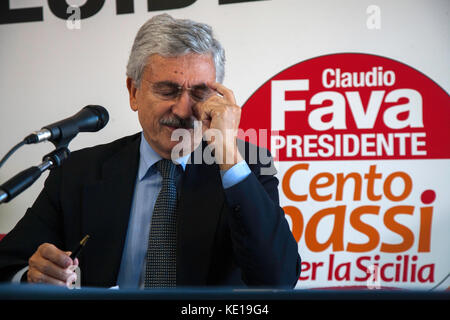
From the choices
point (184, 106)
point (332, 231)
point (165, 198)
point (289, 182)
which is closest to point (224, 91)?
point (184, 106)

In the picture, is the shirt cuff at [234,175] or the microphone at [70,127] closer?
the microphone at [70,127]

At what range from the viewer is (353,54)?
6.43ft

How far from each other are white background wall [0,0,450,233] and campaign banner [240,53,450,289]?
0.08 m

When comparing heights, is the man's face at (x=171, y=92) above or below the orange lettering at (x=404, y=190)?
above

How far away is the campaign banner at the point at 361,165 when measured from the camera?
1.90 meters

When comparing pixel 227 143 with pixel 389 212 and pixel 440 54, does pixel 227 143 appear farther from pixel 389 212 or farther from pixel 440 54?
pixel 440 54

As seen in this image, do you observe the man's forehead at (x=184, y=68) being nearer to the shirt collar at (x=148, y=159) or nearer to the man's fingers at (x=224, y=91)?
the man's fingers at (x=224, y=91)

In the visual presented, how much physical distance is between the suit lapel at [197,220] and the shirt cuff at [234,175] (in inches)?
8.6

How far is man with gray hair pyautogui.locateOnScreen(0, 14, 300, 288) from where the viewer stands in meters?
1.22

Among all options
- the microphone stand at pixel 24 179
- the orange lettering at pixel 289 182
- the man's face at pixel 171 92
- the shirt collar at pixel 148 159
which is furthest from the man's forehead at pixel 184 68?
the orange lettering at pixel 289 182

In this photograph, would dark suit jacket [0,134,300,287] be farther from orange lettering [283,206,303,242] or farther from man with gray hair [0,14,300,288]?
orange lettering [283,206,303,242]

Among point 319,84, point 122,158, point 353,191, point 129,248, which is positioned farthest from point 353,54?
point 129,248

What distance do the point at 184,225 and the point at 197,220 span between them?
42 millimetres

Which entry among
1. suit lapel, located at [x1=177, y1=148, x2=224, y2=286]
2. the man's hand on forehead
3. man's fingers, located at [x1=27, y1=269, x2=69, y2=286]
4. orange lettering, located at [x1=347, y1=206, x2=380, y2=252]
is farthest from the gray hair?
orange lettering, located at [x1=347, y1=206, x2=380, y2=252]
